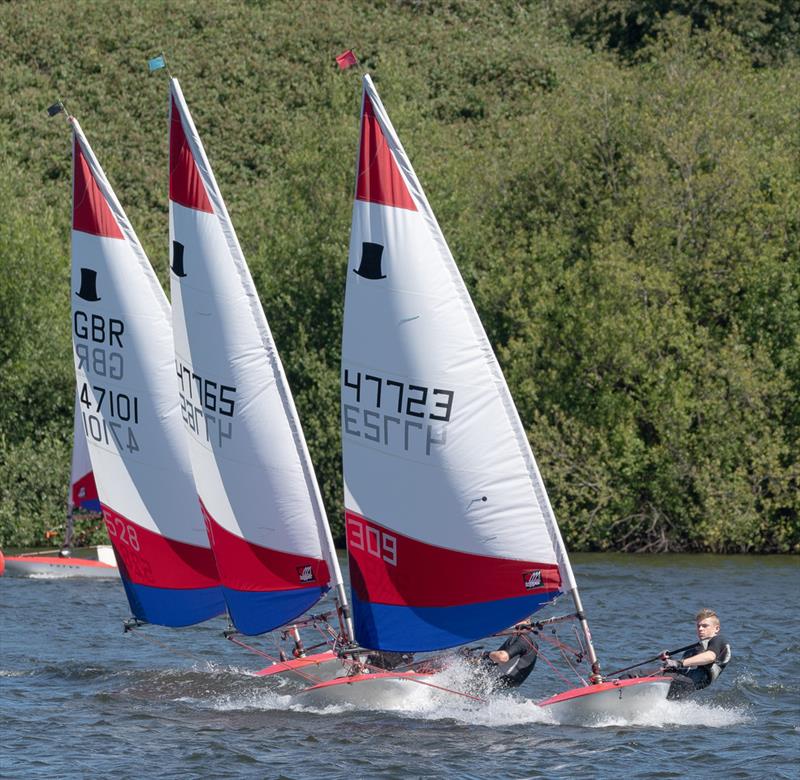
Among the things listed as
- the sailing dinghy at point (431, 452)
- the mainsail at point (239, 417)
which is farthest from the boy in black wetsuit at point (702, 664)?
the mainsail at point (239, 417)

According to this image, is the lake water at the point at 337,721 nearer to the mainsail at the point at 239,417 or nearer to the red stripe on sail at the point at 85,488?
the mainsail at the point at 239,417

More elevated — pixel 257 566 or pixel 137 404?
pixel 137 404

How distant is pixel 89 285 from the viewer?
22.0m

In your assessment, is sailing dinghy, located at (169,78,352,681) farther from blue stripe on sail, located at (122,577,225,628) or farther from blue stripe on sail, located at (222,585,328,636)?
blue stripe on sail, located at (122,577,225,628)

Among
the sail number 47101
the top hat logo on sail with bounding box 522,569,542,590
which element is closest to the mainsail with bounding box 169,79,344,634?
the sail number 47101

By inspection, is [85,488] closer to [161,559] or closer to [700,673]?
[161,559]

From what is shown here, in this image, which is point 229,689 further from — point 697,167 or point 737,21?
point 737,21

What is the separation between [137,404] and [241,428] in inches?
122

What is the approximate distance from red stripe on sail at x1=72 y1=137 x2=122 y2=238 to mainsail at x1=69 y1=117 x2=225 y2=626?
0.01m

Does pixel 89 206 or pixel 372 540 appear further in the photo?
pixel 89 206

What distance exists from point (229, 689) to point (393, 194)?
766cm

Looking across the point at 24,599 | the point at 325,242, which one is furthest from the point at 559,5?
the point at 24,599

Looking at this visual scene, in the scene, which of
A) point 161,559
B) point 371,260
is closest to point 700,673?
point 371,260

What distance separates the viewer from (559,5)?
7756cm
